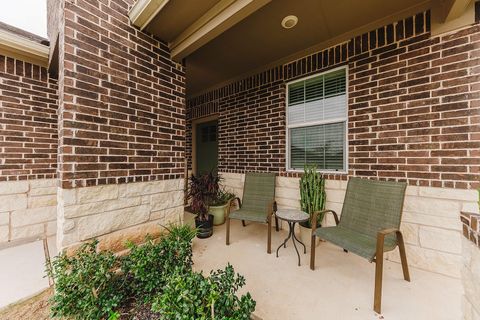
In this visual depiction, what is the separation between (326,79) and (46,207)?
4610 mm

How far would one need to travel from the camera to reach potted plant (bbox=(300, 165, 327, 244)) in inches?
103

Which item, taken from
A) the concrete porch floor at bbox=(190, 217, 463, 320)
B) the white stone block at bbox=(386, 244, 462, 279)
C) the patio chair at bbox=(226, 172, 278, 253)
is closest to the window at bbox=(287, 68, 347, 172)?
the patio chair at bbox=(226, 172, 278, 253)

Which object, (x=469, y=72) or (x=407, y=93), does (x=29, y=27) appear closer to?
(x=407, y=93)

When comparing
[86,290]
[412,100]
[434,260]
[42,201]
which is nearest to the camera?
[86,290]

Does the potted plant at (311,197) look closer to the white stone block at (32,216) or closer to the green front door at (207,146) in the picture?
the green front door at (207,146)

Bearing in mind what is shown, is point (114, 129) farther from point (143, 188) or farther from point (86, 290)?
point (86, 290)

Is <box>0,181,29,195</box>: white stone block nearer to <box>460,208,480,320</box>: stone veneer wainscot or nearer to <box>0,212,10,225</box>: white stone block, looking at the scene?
<box>0,212,10,225</box>: white stone block

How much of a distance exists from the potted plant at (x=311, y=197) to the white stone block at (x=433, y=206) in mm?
904

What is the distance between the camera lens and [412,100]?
2135mm

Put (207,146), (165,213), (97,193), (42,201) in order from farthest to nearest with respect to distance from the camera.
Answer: (207,146), (42,201), (165,213), (97,193)

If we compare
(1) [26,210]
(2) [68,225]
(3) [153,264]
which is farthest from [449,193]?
(1) [26,210]

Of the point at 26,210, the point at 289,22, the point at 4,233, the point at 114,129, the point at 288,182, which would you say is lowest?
the point at 4,233

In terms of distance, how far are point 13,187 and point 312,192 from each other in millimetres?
4097

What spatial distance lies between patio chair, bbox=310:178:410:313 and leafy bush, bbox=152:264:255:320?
3.95 feet
